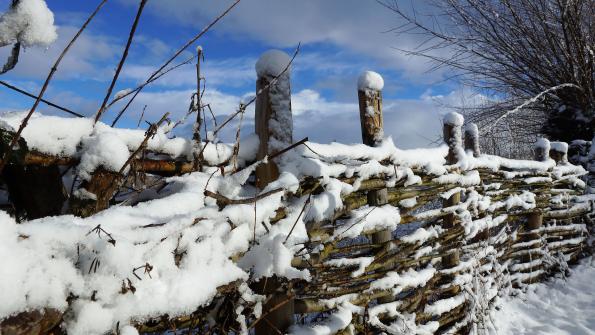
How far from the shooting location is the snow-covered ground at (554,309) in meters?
3.92

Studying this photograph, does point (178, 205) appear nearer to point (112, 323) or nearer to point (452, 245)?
point (112, 323)

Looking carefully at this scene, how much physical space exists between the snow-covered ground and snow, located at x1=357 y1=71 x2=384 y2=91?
2558 millimetres

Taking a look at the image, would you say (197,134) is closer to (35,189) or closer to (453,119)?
(35,189)

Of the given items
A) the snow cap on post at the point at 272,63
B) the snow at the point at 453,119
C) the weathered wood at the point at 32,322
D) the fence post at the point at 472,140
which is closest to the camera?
the weathered wood at the point at 32,322

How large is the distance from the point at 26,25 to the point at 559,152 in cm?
622

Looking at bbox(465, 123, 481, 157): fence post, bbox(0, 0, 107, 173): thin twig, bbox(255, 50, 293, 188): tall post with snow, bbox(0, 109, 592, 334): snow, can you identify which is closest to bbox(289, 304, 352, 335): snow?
bbox(0, 109, 592, 334): snow

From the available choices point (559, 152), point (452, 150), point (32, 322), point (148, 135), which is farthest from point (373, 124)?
point (559, 152)

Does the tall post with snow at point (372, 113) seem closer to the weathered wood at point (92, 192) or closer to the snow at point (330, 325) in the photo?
the snow at point (330, 325)

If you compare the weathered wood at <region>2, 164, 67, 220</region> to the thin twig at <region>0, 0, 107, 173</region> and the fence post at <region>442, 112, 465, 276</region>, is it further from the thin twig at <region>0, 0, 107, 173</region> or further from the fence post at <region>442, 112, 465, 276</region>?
the fence post at <region>442, 112, 465, 276</region>

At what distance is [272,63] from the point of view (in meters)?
2.06

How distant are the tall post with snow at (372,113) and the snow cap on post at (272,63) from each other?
676 millimetres

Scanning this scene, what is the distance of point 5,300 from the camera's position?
101 cm

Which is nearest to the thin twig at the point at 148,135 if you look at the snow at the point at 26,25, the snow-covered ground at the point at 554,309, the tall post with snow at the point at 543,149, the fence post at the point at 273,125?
the snow at the point at 26,25

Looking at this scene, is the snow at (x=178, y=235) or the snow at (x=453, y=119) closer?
the snow at (x=178, y=235)
